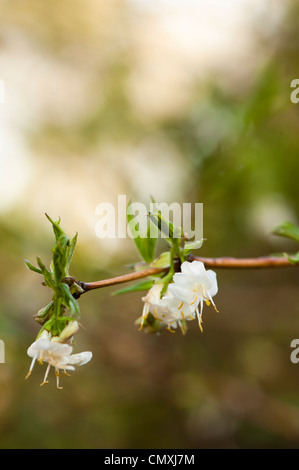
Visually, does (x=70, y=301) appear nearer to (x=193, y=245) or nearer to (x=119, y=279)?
(x=119, y=279)

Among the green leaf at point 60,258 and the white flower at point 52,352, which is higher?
the green leaf at point 60,258

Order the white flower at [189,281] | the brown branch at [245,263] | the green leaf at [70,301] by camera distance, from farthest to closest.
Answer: the brown branch at [245,263], the white flower at [189,281], the green leaf at [70,301]

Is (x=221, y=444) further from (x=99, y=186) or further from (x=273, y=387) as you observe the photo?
(x=99, y=186)

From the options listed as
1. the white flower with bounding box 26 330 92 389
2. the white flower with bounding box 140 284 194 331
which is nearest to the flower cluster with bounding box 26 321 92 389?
the white flower with bounding box 26 330 92 389

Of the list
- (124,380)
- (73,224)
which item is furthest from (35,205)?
(124,380)

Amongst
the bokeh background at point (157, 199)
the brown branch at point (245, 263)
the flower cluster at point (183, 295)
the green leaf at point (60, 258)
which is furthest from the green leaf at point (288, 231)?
the bokeh background at point (157, 199)

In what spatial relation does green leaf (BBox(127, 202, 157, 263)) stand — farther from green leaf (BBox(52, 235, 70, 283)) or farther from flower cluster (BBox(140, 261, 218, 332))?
green leaf (BBox(52, 235, 70, 283))

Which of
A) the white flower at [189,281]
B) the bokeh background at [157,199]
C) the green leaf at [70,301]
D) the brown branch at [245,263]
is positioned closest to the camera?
the green leaf at [70,301]

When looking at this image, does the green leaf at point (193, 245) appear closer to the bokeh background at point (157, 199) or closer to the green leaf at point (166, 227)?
the green leaf at point (166, 227)
